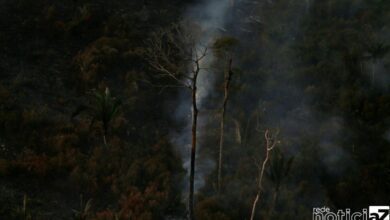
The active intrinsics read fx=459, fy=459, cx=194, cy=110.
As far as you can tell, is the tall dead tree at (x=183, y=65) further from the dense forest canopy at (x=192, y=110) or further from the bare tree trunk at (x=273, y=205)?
the bare tree trunk at (x=273, y=205)

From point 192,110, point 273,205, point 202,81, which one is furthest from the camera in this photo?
point 202,81

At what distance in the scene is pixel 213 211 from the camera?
16.3 meters

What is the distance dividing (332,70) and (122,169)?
13.8 metres

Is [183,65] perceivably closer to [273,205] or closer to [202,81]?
[273,205]

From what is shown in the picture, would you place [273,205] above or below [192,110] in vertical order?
below

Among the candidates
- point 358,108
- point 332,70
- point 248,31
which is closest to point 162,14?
point 248,31

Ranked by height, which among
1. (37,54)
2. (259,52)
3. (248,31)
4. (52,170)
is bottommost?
(52,170)

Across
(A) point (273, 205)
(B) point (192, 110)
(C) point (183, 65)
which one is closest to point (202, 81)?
(B) point (192, 110)

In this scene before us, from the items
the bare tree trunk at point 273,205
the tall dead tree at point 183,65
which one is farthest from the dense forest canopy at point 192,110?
the tall dead tree at point 183,65

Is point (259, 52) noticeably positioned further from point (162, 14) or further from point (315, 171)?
point (315, 171)

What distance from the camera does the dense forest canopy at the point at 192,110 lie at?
16.7 metres

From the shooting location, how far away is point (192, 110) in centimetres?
2238

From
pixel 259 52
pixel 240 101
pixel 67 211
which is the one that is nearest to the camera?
pixel 67 211

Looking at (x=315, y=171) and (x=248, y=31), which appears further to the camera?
(x=248, y=31)
